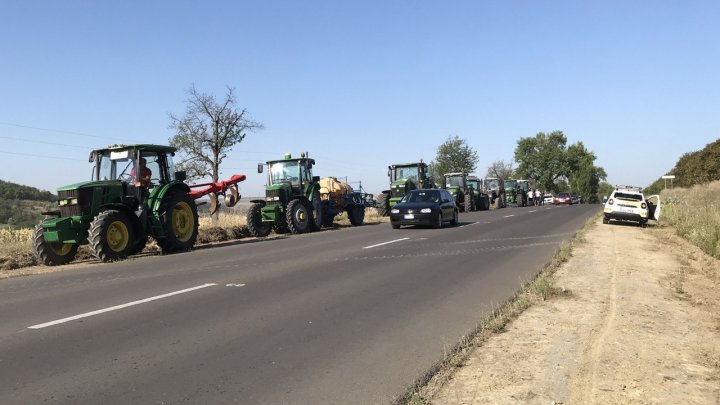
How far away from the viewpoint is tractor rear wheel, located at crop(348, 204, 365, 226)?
83.2 feet

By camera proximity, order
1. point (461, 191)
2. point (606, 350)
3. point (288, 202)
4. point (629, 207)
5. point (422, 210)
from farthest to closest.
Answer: point (461, 191) → point (629, 207) → point (288, 202) → point (422, 210) → point (606, 350)

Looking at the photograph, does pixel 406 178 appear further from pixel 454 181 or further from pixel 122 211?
pixel 122 211

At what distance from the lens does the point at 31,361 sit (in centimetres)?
499

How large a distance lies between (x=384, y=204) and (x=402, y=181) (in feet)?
5.91

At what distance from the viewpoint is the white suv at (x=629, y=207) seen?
69.8 ft

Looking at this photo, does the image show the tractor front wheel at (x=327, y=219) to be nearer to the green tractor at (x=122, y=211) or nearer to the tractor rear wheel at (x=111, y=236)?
the green tractor at (x=122, y=211)

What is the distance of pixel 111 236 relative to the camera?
13023mm

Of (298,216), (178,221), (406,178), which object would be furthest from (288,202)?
(406,178)

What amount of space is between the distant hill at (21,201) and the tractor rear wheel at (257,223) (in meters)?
14.7

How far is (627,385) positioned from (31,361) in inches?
201

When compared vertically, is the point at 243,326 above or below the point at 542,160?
below

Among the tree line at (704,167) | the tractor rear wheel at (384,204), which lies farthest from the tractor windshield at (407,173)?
the tree line at (704,167)

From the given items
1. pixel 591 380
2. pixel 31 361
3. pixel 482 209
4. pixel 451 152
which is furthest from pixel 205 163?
pixel 451 152

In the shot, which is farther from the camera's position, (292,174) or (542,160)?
(542,160)
